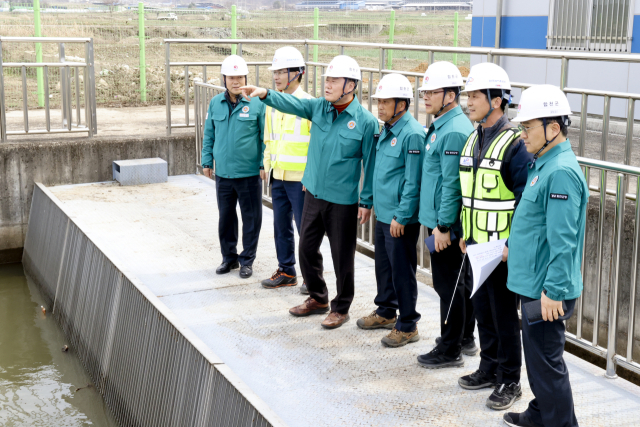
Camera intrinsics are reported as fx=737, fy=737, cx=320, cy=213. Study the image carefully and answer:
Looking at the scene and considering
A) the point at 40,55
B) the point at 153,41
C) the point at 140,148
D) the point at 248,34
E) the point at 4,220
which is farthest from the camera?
the point at 248,34

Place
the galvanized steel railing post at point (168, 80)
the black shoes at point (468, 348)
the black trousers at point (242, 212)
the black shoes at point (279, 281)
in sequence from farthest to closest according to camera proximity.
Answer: the galvanized steel railing post at point (168, 80)
the black trousers at point (242, 212)
the black shoes at point (279, 281)
the black shoes at point (468, 348)

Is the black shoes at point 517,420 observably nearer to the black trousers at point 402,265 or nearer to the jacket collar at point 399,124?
the black trousers at point 402,265

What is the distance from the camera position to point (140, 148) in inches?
402

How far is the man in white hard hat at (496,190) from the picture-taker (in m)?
3.86

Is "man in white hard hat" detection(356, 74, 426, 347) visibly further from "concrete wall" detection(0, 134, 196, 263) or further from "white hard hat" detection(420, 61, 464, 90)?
"concrete wall" detection(0, 134, 196, 263)

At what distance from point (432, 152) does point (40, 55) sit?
11.0 metres

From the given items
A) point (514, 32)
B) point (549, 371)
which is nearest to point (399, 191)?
point (549, 371)

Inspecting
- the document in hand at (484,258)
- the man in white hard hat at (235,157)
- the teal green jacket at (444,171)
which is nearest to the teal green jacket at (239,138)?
the man in white hard hat at (235,157)

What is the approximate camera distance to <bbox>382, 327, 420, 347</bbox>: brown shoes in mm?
4938

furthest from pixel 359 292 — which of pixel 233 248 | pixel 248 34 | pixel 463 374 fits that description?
pixel 248 34

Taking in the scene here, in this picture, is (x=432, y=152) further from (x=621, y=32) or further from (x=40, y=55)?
(x=40, y=55)

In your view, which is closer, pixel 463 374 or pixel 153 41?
pixel 463 374

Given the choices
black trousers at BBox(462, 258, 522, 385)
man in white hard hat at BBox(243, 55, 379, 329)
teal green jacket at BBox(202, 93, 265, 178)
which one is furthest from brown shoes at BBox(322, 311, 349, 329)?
teal green jacket at BBox(202, 93, 265, 178)

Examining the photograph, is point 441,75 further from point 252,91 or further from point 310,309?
point 310,309
